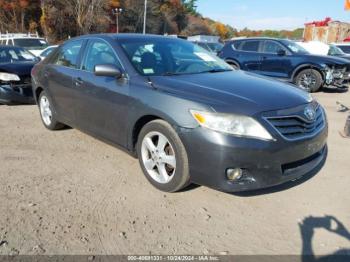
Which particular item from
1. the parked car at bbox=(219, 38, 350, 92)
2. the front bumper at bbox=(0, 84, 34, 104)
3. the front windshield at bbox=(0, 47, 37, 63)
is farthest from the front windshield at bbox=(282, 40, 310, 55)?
the front bumper at bbox=(0, 84, 34, 104)

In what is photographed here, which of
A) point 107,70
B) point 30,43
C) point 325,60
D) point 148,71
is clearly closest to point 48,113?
point 107,70

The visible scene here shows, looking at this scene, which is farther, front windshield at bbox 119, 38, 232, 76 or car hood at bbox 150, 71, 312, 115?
front windshield at bbox 119, 38, 232, 76

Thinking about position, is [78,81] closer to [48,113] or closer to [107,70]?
[107,70]

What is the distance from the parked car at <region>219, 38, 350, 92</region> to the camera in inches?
421

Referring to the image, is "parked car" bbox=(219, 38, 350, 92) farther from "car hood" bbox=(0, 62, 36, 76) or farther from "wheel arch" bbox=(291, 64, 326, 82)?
"car hood" bbox=(0, 62, 36, 76)

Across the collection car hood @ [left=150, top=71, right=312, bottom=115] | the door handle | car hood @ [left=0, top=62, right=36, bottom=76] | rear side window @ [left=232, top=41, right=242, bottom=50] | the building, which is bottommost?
car hood @ [left=0, top=62, right=36, bottom=76]

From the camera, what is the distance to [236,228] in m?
3.06

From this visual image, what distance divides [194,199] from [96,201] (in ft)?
3.17

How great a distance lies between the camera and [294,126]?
10.9 feet

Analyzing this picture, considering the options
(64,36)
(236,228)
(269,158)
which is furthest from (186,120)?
(64,36)

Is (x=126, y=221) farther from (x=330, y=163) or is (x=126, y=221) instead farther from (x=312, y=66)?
(x=312, y=66)

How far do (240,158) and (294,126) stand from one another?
26.6 inches

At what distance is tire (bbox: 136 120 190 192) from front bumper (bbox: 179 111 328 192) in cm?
10

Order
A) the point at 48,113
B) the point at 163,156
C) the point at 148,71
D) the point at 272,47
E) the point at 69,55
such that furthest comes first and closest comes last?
the point at 272,47 < the point at 48,113 < the point at 69,55 < the point at 148,71 < the point at 163,156
